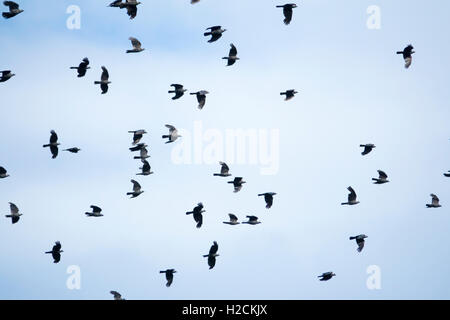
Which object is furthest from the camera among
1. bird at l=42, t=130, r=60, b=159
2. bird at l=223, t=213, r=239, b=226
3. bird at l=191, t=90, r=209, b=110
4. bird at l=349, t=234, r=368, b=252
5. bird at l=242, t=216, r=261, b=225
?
bird at l=242, t=216, r=261, b=225

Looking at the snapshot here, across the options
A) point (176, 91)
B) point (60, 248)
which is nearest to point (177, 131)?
point (176, 91)

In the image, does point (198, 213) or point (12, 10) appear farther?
point (198, 213)

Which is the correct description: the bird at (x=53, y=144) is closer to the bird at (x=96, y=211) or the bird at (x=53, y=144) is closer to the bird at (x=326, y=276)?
the bird at (x=96, y=211)

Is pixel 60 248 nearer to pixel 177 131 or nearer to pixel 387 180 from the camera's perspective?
pixel 177 131

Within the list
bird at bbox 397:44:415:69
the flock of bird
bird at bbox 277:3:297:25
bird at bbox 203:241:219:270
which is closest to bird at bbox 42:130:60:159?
the flock of bird

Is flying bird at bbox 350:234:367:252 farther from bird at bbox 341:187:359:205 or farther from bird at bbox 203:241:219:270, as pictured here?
bird at bbox 203:241:219:270

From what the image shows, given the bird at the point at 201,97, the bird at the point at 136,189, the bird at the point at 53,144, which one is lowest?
the bird at the point at 136,189

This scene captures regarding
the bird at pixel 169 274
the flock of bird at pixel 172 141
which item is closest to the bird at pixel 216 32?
the flock of bird at pixel 172 141

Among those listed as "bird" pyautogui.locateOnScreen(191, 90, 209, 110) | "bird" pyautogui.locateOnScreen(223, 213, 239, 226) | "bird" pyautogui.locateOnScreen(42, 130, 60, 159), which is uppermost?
"bird" pyautogui.locateOnScreen(191, 90, 209, 110)

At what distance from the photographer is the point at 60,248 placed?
96312 mm

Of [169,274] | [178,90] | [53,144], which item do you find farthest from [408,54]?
[53,144]

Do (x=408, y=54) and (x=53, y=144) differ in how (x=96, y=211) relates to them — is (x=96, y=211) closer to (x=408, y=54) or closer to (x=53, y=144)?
(x=53, y=144)

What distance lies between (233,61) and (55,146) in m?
11.8
